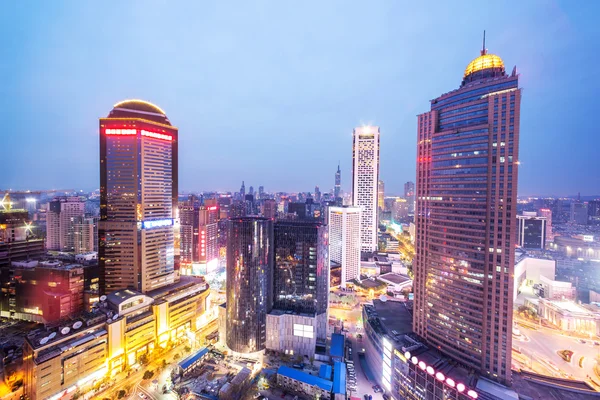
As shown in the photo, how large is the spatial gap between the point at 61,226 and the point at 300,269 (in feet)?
361

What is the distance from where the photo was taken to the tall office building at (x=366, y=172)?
109 meters

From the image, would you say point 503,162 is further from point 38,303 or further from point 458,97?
point 38,303

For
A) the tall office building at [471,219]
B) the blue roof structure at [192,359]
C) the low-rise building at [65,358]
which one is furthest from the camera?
the blue roof structure at [192,359]

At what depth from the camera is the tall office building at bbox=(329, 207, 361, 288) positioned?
86.8 meters

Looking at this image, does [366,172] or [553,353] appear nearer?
[553,353]

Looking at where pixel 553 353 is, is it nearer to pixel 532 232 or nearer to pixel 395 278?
pixel 395 278

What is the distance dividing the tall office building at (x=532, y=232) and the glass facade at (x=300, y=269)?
9862 cm

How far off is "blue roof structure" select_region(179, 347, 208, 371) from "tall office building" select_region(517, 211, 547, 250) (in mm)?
123291

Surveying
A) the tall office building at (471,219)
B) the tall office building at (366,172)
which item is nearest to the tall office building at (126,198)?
the tall office building at (471,219)

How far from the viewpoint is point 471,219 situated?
37.0 meters

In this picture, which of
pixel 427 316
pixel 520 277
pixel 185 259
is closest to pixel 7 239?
pixel 185 259

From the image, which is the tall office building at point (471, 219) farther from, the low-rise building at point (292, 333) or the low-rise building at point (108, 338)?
the low-rise building at point (108, 338)

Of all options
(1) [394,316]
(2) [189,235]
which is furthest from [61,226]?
(1) [394,316]

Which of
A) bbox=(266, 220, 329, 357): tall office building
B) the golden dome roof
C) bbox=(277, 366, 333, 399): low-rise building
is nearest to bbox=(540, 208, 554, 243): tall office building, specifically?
the golden dome roof
